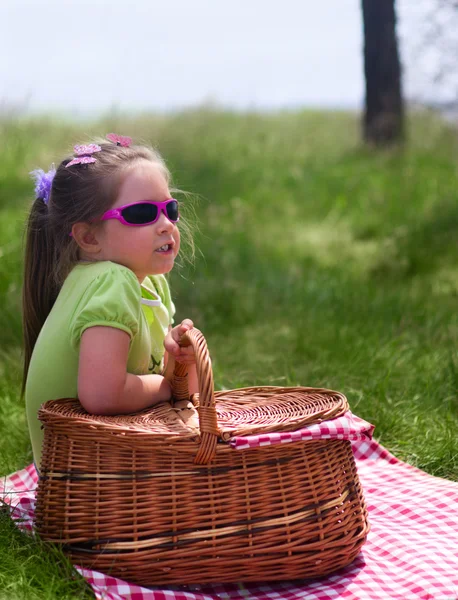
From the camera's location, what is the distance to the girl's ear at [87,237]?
259 centimetres

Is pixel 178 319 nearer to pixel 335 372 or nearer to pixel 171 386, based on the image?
pixel 335 372

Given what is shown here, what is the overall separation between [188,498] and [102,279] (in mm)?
669

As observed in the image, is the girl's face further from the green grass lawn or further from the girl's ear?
the green grass lawn

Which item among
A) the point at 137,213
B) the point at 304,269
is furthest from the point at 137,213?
the point at 304,269

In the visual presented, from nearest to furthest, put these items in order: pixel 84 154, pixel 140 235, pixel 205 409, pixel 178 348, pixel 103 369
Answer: pixel 205 409 → pixel 103 369 → pixel 178 348 → pixel 140 235 → pixel 84 154

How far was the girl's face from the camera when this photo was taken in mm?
2531

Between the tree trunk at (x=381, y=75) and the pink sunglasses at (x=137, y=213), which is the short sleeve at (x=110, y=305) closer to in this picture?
the pink sunglasses at (x=137, y=213)

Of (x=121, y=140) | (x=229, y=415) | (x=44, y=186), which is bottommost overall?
(x=229, y=415)

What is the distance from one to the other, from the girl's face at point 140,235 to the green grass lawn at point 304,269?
2.71ft

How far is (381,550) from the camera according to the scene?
254cm

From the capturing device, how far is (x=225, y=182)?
24.2 feet

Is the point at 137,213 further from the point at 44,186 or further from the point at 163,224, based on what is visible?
the point at 44,186

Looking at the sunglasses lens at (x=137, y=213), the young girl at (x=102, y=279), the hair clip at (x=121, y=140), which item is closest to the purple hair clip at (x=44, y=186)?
the young girl at (x=102, y=279)

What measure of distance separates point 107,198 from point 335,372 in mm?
1594
